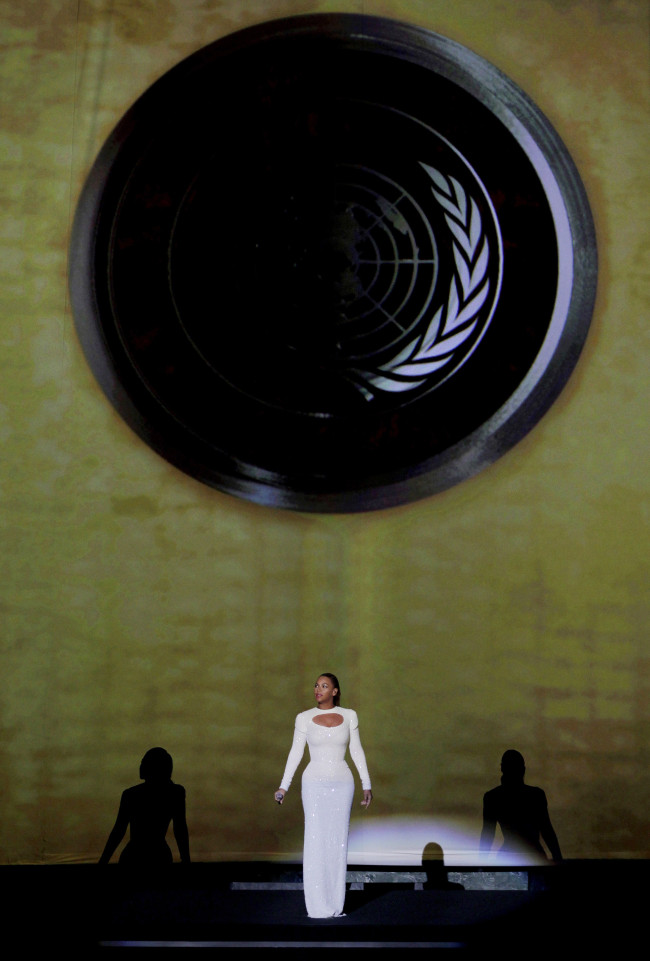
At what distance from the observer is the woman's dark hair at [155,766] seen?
5.09m

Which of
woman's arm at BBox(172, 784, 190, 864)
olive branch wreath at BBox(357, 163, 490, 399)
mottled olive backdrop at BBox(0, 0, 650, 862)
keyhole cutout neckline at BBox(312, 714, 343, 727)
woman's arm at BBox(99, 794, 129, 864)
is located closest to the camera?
keyhole cutout neckline at BBox(312, 714, 343, 727)

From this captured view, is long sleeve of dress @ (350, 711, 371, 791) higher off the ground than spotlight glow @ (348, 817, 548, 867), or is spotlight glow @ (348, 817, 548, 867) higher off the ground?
long sleeve of dress @ (350, 711, 371, 791)

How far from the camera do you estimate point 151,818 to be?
16.4ft

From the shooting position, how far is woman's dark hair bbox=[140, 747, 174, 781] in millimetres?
5090

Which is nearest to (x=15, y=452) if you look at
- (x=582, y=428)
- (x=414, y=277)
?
(x=414, y=277)

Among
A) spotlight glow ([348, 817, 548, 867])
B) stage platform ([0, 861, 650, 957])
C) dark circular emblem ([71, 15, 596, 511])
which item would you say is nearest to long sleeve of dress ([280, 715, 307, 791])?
stage platform ([0, 861, 650, 957])

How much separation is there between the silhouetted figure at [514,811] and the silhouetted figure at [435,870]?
0.24 metres

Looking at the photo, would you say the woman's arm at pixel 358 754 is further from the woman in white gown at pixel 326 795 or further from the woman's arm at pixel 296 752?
the woman's arm at pixel 296 752

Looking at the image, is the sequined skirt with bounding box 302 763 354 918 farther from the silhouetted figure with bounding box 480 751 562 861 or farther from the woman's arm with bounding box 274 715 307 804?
the silhouetted figure with bounding box 480 751 562 861

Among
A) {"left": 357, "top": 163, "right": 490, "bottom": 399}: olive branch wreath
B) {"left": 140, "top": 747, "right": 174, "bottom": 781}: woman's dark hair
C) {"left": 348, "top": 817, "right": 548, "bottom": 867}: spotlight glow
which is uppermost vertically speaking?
{"left": 357, "top": 163, "right": 490, "bottom": 399}: olive branch wreath

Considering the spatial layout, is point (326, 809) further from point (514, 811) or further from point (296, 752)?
point (514, 811)

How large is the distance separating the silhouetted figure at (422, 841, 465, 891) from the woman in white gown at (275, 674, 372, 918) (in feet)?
3.46

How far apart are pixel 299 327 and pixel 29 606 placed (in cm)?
Answer: 228

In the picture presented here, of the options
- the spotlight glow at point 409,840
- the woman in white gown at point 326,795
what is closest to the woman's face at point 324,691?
the woman in white gown at point 326,795
